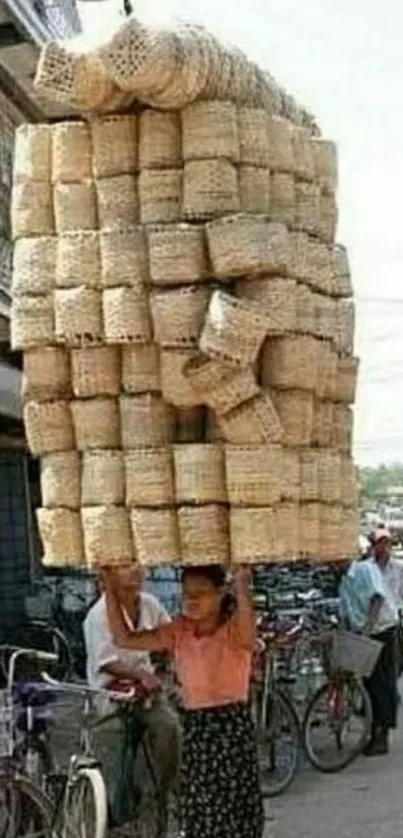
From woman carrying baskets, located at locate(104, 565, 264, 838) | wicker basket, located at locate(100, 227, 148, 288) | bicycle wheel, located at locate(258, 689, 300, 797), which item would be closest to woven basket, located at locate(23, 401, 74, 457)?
wicker basket, located at locate(100, 227, 148, 288)

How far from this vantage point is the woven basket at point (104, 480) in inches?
215

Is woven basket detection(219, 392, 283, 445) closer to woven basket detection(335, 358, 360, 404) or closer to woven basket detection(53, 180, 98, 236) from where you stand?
woven basket detection(335, 358, 360, 404)

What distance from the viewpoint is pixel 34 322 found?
555 centimetres

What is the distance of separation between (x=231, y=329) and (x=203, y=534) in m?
0.64

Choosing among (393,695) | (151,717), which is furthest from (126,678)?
(393,695)

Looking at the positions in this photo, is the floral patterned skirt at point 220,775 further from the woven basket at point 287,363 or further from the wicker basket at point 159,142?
the wicker basket at point 159,142

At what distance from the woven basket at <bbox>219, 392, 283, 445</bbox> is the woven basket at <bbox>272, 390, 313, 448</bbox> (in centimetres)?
6

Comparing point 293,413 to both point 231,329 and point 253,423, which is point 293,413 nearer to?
point 253,423

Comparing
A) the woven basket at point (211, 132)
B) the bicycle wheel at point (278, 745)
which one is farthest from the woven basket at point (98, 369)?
the bicycle wheel at point (278, 745)

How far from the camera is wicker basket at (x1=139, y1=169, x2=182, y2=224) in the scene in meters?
5.40

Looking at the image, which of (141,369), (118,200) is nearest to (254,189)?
(118,200)

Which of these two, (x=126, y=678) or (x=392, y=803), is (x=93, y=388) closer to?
(x=126, y=678)

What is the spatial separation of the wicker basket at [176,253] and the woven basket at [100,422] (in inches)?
17.5

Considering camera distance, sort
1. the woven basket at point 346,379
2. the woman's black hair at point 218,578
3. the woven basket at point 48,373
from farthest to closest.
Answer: the woman's black hair at point 218,578 < the woven basket at point 346,379 < the woven basket at point 48,373
